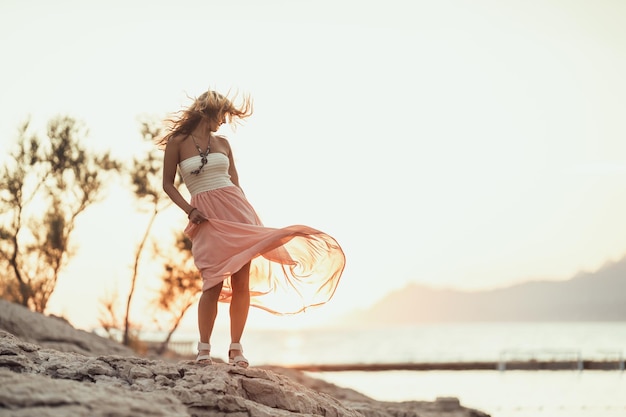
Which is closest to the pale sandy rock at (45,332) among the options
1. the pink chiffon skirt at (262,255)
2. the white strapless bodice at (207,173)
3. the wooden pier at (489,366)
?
the pink chiffon skirt at (262,255)

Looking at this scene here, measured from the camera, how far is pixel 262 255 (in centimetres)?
648

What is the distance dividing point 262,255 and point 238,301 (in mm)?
405

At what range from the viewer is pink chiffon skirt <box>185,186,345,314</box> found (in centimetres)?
620

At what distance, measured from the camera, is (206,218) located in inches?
247

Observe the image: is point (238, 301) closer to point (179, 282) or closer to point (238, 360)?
point (238, 360)

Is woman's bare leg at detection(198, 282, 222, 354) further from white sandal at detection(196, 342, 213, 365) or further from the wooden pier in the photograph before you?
the wooden pier

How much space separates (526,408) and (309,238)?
1283cm

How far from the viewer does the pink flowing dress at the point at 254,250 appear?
6203mm

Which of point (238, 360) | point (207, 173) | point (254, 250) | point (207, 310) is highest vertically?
point (207, 173)

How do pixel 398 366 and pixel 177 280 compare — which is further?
pixel 398 366

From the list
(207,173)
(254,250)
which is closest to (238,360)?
(254,250)

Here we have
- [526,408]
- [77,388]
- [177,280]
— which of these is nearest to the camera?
[77,388]

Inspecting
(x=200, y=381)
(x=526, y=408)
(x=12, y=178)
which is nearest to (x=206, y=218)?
(x=200, y=381)

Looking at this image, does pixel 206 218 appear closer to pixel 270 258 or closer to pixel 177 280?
pixel 270 258
